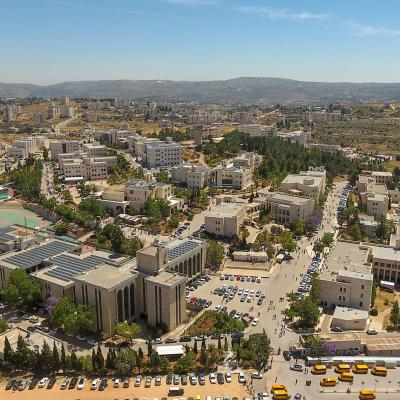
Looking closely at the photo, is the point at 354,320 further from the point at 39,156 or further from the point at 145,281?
the point at 39,156

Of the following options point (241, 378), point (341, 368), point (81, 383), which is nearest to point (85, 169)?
point (81, 383)

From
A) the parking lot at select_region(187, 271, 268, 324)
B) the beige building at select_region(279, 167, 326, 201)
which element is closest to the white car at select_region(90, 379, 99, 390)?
the parking lot at select_region(187, 271, 268, 324)

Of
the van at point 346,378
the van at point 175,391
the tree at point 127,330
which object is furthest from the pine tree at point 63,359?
the van at point 346,378

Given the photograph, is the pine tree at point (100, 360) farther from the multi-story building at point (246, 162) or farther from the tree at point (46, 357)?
the multi-story building at point (246, 162)

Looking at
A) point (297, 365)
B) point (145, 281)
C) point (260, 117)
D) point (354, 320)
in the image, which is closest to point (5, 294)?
point (145, 281)

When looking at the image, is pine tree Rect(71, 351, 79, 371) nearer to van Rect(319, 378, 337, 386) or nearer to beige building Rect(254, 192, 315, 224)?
van Rect(319, 378, 337, 386)

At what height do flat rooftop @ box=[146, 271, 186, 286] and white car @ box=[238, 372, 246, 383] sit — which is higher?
flat rooftop @ box=[146, 271, 186, 286]

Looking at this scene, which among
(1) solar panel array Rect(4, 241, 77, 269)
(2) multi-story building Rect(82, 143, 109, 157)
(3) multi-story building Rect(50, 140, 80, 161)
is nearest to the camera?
(1) solar panel array Rect(4, 241, 77, 269)
